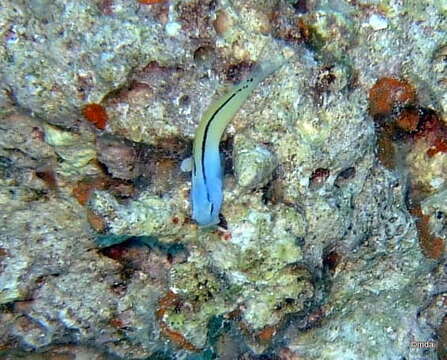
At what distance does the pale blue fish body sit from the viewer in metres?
2.58

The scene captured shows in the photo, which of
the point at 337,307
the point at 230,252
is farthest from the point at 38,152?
the point at 337,307

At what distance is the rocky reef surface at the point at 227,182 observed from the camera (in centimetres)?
254

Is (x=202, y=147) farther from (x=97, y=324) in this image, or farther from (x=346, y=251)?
(x=97, y=324)

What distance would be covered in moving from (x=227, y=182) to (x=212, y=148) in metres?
0.23

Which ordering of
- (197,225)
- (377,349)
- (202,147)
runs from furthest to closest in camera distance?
(377,349) → (197,225) → (202,147)

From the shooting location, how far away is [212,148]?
2.67 m

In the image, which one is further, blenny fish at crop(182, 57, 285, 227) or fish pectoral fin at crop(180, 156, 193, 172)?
fish pectoral fin at crop(180, 156, 193, 172)

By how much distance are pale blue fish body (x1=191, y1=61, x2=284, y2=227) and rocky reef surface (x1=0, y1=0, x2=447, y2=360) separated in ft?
0.22

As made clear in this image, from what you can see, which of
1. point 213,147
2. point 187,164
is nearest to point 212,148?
point 213,147

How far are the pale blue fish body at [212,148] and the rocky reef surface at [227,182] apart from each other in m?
0.07

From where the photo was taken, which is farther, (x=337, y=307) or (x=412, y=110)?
(x=337, y=307)

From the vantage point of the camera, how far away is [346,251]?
3.30 m

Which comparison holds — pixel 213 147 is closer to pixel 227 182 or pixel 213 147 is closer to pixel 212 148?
pixel 212 148

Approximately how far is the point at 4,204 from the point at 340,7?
2709mm
